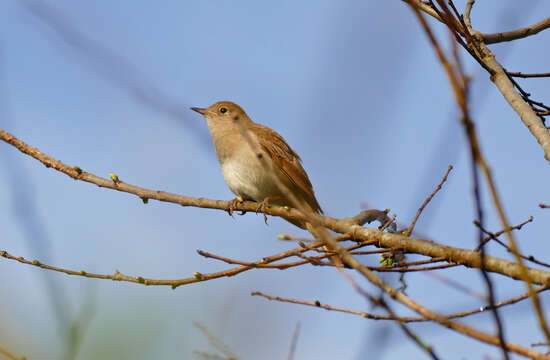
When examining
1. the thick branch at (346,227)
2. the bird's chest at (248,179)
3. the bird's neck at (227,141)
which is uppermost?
the bird's neck at (227,141)

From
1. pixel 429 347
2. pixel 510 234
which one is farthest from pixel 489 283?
pixel 429 347

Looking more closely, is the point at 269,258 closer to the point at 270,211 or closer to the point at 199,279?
the point at 199,279

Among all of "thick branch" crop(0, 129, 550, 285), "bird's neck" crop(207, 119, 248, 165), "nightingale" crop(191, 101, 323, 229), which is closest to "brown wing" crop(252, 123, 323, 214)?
"nightingale" crop(191, 101, 323, 229)

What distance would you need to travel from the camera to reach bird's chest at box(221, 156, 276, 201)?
6.82m

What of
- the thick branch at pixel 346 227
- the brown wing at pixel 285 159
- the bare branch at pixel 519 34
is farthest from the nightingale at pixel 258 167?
the bare branch at pixel 519 34

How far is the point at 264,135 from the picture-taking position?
7691 millimetres

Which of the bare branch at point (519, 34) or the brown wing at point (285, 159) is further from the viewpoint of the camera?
the brown wing at point (285, 159)

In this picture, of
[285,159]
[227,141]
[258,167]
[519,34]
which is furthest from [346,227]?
[227,141]

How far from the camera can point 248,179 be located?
6.88 meters

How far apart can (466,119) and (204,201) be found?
12.2 feet

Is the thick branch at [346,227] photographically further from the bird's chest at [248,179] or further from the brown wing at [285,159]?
the brown wing at [285,159]

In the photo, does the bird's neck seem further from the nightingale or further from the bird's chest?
the bird's chest

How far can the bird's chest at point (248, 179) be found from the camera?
6.82 metres

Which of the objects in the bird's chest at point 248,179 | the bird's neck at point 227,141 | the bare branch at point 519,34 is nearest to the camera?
the bare branch at point 519,34
